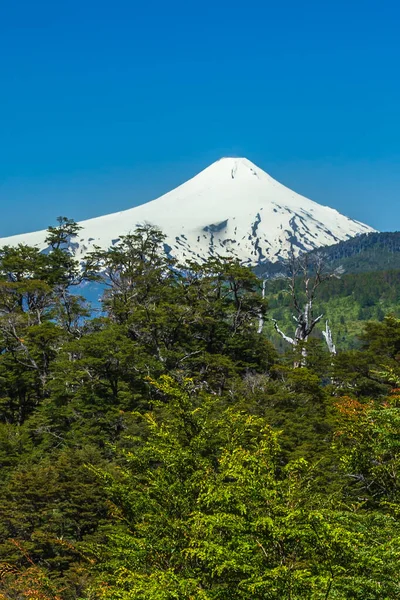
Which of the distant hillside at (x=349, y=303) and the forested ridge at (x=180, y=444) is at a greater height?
the distant hillside at (x=349, y=303)

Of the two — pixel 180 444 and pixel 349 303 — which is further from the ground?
pixel 349 303

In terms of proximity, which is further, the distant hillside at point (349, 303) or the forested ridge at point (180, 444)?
the distant hillside at point (349, 303)

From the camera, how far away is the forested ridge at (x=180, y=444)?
7.76m

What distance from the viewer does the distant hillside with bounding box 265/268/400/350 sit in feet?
477

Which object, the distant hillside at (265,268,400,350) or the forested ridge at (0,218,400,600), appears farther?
the distant hillside at (265,268,400,350)

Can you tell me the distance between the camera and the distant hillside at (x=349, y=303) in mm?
145375

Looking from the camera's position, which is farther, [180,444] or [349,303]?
[349,303]

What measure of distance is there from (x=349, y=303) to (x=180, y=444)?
15360 centimetres

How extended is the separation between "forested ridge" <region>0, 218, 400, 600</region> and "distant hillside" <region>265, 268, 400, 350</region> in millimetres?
106918

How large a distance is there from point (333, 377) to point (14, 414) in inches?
669

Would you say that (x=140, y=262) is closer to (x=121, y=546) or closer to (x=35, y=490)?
(x=35, y=490)

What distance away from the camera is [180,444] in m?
10.8

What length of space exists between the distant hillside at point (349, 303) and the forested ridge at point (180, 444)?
107m

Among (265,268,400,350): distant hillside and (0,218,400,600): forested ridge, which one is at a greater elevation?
(265,268,400,350): distant hillside
